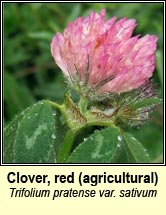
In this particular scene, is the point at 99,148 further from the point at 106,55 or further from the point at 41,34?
the point at 41,34

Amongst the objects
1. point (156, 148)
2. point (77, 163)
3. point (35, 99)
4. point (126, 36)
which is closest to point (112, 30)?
point (126, 36)

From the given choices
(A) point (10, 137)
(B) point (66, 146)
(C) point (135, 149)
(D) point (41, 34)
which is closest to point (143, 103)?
(C) point (135, 149)

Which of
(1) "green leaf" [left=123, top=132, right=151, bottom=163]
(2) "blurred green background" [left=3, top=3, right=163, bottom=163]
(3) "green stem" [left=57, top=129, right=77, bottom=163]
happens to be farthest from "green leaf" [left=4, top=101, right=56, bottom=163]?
(2) "blurred green background" [left=3, top=3, right=163, bottom=163]

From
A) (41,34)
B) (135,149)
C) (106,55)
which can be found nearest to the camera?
(106,55)

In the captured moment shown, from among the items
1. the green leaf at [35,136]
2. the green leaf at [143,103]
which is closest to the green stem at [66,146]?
the green leaf at [35,136]

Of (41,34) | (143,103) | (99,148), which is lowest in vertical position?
(99,148)

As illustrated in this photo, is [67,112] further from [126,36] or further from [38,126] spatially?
[126,36]

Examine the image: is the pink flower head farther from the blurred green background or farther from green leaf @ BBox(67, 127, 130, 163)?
the blurred green background
